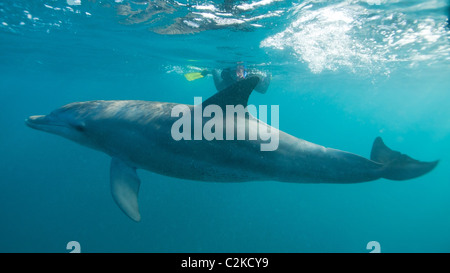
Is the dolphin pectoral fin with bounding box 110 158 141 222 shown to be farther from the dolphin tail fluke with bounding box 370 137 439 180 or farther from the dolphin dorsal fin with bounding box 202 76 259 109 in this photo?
the dolphin tail fluke with bounding box 370 137 439 180

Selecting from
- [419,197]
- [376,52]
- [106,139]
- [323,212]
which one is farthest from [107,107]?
[419,197]

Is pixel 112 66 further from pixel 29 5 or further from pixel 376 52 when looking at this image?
pixel 376 52

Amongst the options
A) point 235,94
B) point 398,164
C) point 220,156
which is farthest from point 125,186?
point 398,164

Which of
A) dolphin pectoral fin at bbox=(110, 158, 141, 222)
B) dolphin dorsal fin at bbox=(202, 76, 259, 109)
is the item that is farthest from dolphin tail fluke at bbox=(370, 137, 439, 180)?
Result: dolphin pectoral fin at bbox=(110, 158, 141, 222)

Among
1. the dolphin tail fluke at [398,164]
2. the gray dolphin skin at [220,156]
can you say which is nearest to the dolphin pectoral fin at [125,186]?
the gray dolphin skin at [220,156]

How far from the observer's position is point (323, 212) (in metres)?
31.3

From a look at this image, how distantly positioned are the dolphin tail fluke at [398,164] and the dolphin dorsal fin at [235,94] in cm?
255

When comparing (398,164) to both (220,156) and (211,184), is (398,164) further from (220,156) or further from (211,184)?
→ (211,184)

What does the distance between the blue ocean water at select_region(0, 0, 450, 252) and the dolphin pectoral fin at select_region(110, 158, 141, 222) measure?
5.28 metres

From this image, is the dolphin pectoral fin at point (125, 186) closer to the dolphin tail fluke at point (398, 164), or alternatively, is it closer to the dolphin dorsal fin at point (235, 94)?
the dolphin dorsal fin at point (235, 94)

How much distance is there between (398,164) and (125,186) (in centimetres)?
493

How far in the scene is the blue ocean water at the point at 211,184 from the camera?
11.1m

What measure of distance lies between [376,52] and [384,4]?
8.86 metres

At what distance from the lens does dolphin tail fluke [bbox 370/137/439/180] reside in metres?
4.02
